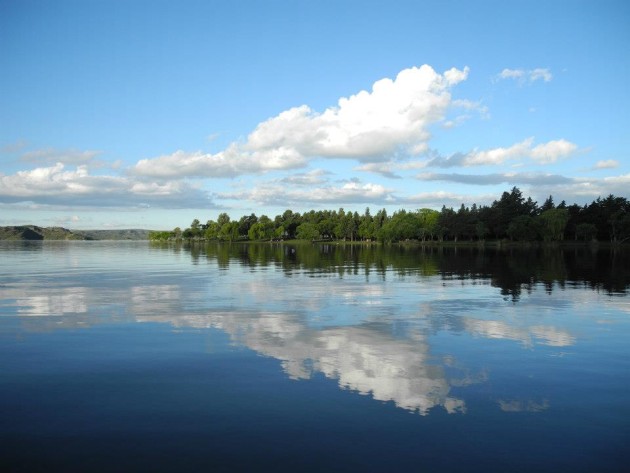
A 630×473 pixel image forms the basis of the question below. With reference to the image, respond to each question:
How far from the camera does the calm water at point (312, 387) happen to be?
8.91 metres

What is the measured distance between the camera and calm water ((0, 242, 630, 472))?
8914 millimetres

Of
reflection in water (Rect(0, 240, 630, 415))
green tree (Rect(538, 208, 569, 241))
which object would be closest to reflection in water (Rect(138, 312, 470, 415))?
reflection in water (Rect(0, 240, 630, 415))

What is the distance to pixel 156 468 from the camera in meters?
8.32

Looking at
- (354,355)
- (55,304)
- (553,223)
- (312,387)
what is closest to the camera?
(312,387)

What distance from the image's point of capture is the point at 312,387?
40.5 ft

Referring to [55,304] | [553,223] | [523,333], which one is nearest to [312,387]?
[523,333]

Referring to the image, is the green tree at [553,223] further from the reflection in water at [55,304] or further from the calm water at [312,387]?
the reflection in water at [55,304]

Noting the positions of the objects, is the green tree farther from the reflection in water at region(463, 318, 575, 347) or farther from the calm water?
the reflection in water at region(463, 318, 575, 347)

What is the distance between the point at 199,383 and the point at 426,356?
285 inches

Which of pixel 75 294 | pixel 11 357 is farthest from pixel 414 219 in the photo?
pixel 11 357

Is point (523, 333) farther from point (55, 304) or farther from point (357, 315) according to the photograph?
point (55, 304)

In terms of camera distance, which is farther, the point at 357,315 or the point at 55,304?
the point at 55,304

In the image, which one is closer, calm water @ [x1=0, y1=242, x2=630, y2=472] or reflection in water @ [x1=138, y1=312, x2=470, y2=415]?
calm water @ [x1=0, y1=242, x2=630, y2=472]

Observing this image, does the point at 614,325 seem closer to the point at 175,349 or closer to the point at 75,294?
the point at 175,349
